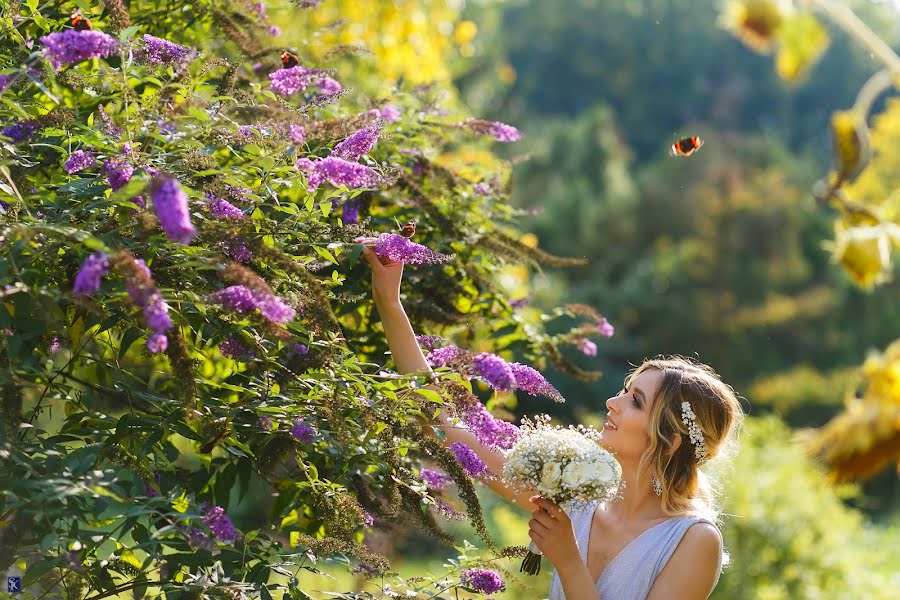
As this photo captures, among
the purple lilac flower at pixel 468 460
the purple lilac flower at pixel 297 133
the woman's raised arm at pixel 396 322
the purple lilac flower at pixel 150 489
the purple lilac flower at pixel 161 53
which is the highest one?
the purple lilac flower at pixel 297 133

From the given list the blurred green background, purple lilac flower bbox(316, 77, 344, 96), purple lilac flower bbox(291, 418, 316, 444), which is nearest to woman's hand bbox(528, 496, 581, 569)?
purple lilac flower bbox(291, 418, 316, 444)

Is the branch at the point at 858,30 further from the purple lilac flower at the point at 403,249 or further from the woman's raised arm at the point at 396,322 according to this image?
the woman's raised arm at the point at 396,322

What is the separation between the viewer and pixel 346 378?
1928mm

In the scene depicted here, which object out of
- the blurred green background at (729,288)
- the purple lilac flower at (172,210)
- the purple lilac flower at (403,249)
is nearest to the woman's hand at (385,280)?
the purple lilac flower at (403,249)

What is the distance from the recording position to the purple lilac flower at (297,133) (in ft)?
6.19

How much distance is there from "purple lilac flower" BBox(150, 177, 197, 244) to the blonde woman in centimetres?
91

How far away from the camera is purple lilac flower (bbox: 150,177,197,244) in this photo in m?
1.38

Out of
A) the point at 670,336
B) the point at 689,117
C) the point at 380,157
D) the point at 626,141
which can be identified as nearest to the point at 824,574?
the point at 380,157

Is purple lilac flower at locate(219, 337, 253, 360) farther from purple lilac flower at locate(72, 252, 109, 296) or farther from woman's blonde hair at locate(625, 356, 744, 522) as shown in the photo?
woman's blonde hair at locate(625, 356, 744, 522)

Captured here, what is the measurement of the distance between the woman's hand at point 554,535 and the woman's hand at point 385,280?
0.56 m

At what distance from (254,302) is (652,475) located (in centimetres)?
131

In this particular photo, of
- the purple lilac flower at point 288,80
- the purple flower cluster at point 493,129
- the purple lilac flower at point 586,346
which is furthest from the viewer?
the purple lilac flower at point 586,346

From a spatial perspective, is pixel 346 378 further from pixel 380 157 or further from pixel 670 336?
pixel 670 336

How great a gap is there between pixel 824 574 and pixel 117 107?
223 inches
